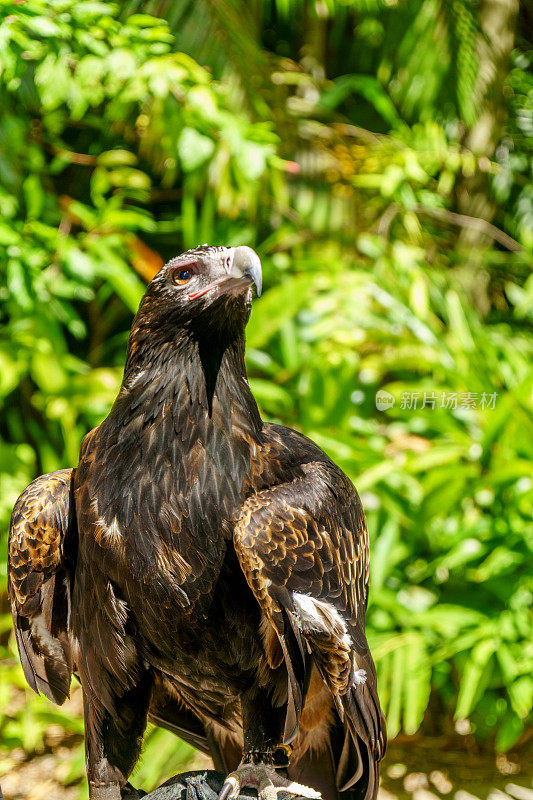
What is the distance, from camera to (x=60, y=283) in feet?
14.9

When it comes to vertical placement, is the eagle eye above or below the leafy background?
above

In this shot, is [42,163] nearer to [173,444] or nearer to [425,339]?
[425,339]

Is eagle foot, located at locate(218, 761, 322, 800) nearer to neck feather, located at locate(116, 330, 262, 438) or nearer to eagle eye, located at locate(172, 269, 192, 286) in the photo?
neck feather, located at locate(116, 330, 262, 438)

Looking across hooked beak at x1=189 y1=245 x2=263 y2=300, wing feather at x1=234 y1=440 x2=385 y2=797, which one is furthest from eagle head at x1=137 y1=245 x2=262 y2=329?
wing feather at x1=234 y1=440 x2=385 y2=797

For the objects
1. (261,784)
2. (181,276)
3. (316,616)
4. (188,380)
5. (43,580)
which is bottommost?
(261,784)

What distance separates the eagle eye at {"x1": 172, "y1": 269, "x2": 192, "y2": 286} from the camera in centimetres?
183

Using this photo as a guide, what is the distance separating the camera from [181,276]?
183cm

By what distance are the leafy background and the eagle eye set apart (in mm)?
1710

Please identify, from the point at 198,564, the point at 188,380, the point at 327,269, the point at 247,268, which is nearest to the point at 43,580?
the point at 198,564

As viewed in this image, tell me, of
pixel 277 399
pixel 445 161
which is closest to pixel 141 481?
pixel 277 399

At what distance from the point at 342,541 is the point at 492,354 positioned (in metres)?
3.38

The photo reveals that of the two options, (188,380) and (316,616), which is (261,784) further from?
(188,380)

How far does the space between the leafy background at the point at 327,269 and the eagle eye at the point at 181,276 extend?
67.3 inches

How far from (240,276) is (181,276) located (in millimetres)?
160
